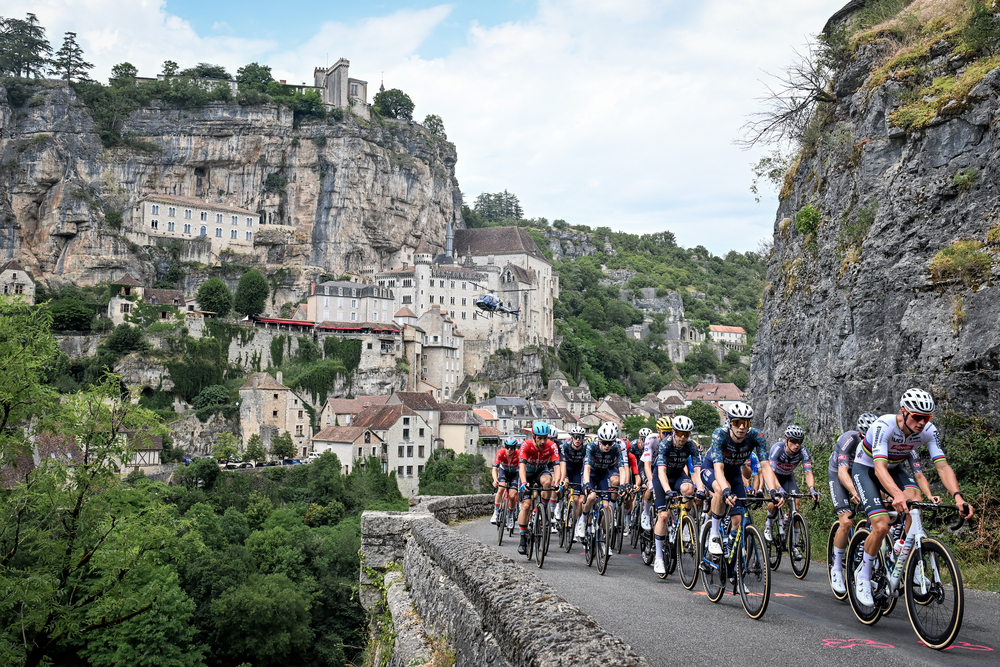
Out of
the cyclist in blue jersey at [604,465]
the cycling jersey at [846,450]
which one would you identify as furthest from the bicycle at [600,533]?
the cycling jersey at [846,450]

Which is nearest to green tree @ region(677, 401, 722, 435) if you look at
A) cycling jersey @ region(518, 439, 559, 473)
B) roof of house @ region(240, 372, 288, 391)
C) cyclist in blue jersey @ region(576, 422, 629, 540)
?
roof of house @ region(240, 372, 288, 391)

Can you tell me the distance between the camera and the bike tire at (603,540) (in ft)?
31.3

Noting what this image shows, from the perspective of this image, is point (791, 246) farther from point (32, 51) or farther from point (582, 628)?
point (32, 51)

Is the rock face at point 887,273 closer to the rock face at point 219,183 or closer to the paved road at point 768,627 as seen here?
the paved road at point 768,627

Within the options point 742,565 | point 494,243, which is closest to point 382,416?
point 494,243

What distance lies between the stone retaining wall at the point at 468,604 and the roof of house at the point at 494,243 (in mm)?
94736

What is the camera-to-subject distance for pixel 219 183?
98438 mm

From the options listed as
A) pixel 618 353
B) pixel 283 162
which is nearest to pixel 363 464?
pixel 283 162

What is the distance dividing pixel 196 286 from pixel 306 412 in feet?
78.5

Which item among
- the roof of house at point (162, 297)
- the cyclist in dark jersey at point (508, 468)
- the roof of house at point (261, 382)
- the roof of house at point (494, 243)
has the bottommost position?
the cyclist in dark jersey at point (508, 468)

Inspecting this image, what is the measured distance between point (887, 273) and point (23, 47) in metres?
115

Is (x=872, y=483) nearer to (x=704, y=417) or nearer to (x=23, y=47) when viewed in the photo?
(x=704, y=417)

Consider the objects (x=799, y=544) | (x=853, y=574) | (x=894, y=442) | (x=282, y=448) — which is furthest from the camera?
(x=282, y=448)

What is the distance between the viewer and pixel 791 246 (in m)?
19.3
